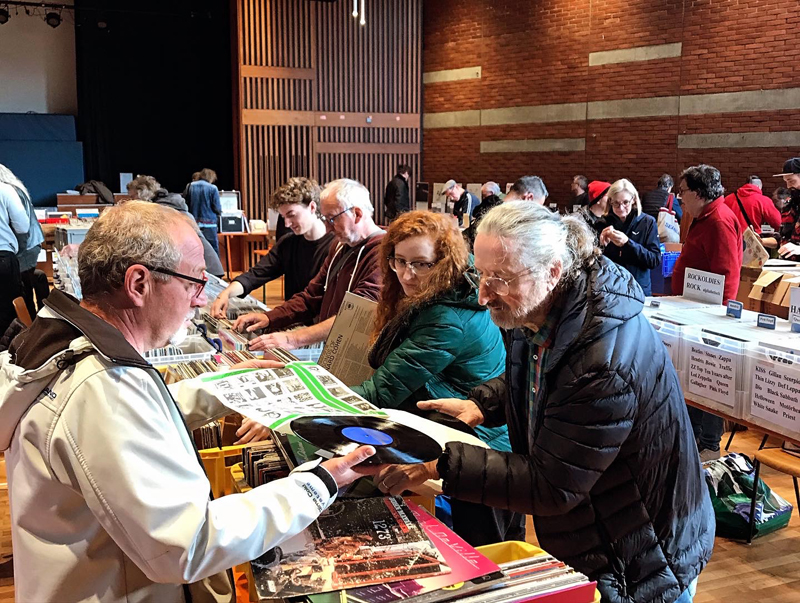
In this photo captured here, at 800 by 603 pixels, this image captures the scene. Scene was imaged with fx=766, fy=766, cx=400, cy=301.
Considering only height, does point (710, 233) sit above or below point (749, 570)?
above

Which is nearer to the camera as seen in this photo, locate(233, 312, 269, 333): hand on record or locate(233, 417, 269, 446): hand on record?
locate(233, 417, 269, 446): hand on record

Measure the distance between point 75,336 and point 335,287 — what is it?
2.23 meters

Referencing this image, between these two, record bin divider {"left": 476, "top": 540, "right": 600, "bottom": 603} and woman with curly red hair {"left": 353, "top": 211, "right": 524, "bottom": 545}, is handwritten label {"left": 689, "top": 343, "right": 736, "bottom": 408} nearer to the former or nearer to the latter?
woman with curly red hair {"left": 353, "top": 211, "right": 524, "bottom": 545}

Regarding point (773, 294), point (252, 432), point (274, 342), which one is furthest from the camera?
point (773, 294)

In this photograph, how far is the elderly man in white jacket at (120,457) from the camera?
1150 mm

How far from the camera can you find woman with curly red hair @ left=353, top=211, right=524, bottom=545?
2.30m

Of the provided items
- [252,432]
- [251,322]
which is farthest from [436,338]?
[251,322]

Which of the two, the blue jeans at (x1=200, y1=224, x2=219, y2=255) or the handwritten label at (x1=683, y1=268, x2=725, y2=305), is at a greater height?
the handwritten label at (x1=683, y1=268, x2=725, y2=305)

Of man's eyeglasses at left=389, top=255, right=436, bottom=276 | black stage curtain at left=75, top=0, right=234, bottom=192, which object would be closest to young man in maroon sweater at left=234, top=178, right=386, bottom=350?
man's eyeglasses at left=389, top=255, right=436, bottom=276

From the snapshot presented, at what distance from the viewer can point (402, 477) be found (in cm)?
161

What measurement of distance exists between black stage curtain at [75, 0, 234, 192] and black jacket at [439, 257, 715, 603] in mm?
15821

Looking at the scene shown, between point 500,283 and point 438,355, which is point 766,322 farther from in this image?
point 500,283

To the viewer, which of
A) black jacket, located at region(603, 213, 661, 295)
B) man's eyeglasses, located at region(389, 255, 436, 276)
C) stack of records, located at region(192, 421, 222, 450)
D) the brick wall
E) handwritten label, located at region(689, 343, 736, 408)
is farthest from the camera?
the brick wall

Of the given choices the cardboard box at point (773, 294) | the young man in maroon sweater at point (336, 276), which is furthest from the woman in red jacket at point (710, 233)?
the young man in maroon sweater at point (336, 276)
